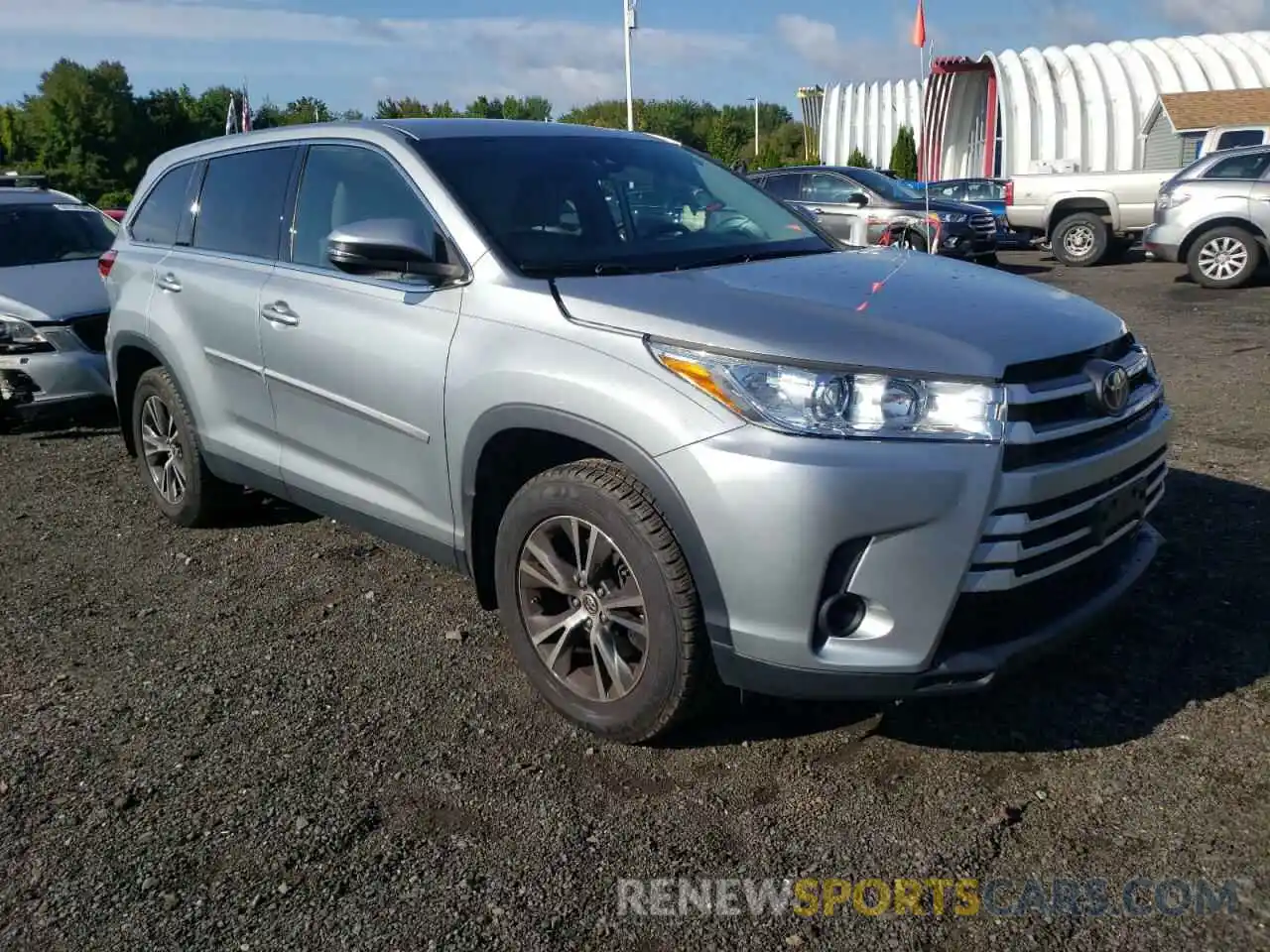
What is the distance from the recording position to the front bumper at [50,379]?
277 inches

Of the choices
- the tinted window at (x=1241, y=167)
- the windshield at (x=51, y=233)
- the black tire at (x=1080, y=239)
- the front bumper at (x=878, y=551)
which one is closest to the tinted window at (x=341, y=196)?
the front bumper at (x=878, y=551)

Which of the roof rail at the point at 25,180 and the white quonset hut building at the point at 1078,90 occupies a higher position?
the white quonset hut building at the point at 1078,90

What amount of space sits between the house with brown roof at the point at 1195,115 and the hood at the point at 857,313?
2620 centimetres

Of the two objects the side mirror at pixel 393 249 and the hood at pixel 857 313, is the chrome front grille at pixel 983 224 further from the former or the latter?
the side mirror at pixel 393 249

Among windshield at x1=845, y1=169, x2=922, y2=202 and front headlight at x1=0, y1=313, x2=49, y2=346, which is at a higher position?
windshield at x1=845, y1=169, x2=922, y2=202

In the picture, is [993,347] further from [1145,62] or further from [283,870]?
[1145,62]

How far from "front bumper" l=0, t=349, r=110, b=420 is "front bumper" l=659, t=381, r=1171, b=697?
18.8 feet

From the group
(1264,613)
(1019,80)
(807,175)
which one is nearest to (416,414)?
(1264,613)

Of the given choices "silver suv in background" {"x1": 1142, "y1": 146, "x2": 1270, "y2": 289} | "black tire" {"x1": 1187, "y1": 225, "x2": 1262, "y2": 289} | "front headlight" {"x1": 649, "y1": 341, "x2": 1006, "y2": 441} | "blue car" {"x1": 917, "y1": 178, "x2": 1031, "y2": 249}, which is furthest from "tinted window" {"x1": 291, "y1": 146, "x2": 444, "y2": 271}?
"blue car" {"x1": 917, "y1": 178, "x2": 1031, "y2": 249}

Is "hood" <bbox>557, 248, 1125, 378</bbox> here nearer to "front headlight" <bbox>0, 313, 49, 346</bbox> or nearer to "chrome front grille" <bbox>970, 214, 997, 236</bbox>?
"front headlight" <bbox>0, 313, 49, 346</bbox>

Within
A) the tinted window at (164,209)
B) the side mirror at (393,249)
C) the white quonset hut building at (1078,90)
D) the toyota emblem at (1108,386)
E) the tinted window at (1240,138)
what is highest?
the white quonset hut building at (1078,90)

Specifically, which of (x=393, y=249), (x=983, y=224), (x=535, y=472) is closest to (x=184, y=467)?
(x=393, y=249)

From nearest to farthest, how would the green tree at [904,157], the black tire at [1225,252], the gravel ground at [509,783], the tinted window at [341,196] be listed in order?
the gravel ground at [509,783]
the tinted window at [341,196]
the black tire at [1225,252]
the green tree at [904,157]

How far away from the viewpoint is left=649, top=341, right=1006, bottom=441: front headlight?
2.63 m
